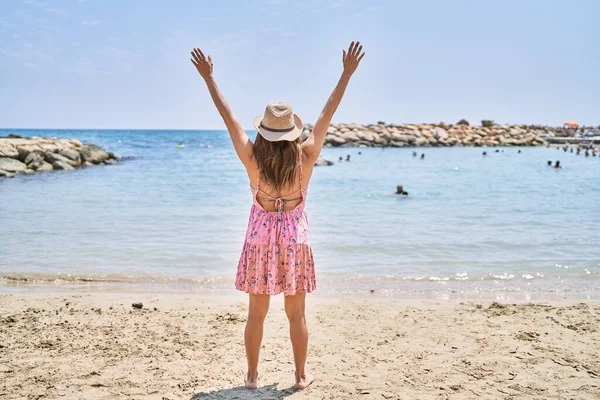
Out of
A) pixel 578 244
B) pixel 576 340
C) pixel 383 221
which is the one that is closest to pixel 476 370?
pixel 576 340

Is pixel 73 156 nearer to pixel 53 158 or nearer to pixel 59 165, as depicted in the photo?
pixel 53 158

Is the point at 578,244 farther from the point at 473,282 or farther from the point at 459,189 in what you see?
the point at 459,189

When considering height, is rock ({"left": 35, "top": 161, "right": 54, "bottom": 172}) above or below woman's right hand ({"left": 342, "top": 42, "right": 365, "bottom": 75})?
below

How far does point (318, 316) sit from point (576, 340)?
2342mm

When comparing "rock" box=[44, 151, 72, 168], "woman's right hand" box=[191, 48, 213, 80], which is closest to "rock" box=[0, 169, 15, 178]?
"rock" box=[44, 151, 72, 168]

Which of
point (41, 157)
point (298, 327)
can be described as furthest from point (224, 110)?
point (41, 157)

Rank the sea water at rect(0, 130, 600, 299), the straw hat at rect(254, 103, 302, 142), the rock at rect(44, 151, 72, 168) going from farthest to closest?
the rock at rect(44, 151, 72, 168), the sea water at rect(0, 130, 600, 299), the straw hat at rect(254, 103, 302, 142)

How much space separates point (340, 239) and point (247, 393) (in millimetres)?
6093

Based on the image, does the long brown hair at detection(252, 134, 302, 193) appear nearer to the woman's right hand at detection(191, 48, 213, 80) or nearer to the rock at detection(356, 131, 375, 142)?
the woman's right hand at detection(191, 48, 213, 80)

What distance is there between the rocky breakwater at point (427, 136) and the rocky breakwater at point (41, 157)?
25060 millimetres

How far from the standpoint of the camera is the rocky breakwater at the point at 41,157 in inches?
918

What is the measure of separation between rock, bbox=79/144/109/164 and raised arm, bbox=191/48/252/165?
1134 inches

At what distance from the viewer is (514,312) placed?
17.9 ft

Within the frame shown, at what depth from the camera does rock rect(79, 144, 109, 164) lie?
30125 millimetres
